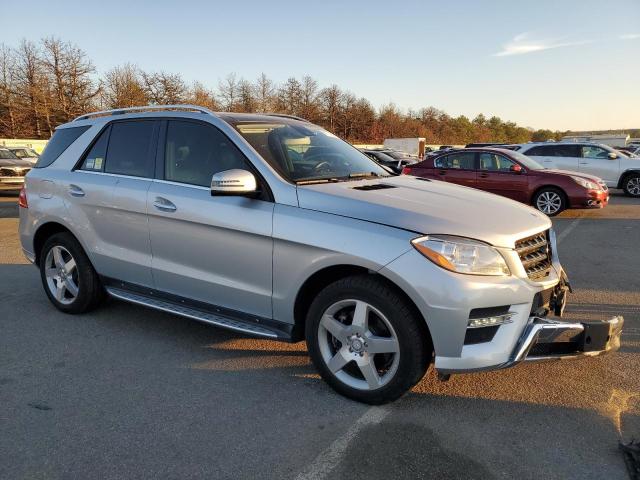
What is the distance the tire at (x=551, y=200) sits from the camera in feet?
36.9

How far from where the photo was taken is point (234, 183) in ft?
10.7

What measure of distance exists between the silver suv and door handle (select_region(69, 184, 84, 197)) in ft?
0.06

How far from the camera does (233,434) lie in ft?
9.33

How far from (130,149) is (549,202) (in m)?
9.77

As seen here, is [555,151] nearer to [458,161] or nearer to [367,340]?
[458,161]

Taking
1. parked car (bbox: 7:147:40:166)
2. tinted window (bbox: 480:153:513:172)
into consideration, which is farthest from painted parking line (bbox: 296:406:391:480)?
parked car (bbox: 7:147:40:166)

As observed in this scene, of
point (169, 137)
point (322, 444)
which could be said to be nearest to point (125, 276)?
point (169, 137)

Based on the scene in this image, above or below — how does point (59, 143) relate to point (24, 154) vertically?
above

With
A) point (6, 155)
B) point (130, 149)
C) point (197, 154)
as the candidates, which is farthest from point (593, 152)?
point (6, 155)

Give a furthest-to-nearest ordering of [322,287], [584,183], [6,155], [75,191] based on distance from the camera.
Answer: [6,155], [584,183], [75,191], [322,287]

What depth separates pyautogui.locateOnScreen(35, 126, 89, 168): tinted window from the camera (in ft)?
15.8

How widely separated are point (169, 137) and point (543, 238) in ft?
9.59

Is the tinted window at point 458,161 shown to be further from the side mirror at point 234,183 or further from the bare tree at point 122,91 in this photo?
the bare tree at point 122,91

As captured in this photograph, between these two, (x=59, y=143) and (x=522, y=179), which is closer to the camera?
(x=59, y=143)
